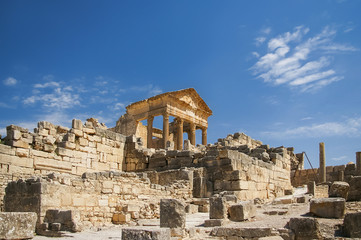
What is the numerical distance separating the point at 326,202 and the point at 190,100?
79.3 ft

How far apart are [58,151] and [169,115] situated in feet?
56.8

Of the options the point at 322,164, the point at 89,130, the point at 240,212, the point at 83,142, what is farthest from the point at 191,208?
the point at 322,164

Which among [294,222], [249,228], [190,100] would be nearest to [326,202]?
[294,222]

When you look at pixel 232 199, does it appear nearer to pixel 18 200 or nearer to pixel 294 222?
pixel 294 222

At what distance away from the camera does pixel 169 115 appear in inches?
1190

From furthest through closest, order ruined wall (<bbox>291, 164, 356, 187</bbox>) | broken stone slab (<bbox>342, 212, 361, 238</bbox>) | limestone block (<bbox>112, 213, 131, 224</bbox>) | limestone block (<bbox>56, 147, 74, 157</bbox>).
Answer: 1. ruined wall (<bbox>291, 164, 356, 187</bbox>)
2. limestone block (<bbox>56, 147, 74, 157</bbox>)
3. limestone block (<bbox>112, 213, 131, 224</bbox>)
4. broken stone slab (<bbox>342, 212, 361, 238</bbox>)

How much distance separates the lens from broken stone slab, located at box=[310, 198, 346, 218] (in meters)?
8.41

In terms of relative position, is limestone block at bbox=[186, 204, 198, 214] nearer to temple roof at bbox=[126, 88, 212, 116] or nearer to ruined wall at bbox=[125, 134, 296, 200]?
ruined wall at bbox=[125, 134, 296, 200]

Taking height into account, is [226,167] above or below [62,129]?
below

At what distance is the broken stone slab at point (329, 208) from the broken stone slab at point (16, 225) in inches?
246

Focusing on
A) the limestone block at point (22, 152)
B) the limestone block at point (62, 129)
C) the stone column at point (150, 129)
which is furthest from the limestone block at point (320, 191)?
the stone column at point (150, 129)

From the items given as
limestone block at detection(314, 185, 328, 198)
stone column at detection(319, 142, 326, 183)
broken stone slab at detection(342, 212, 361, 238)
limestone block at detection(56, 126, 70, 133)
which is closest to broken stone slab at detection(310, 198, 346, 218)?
broken stone slab at detection(342, 212, 361, 238)

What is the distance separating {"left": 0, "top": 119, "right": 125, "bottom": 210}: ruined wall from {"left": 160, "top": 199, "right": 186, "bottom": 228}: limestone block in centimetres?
581

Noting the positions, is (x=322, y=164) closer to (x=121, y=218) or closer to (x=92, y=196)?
(x=121, y=218)
